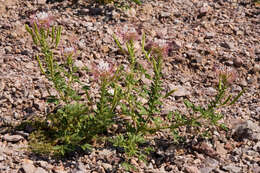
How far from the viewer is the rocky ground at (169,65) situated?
10.3 feet

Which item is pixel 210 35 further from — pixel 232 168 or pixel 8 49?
pixel 8 49

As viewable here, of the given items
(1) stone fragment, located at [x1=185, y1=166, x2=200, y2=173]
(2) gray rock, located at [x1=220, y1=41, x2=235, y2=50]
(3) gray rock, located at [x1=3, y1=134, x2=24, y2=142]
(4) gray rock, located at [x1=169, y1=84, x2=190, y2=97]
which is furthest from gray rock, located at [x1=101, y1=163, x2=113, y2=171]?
(2) gray rock, located at [x1=220, y1=41, x2=235, y2=50]

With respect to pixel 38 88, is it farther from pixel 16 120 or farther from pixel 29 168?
pixel 29 168

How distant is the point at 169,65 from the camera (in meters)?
4.37

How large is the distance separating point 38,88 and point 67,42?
981mm

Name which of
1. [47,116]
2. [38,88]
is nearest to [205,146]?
[47,116]

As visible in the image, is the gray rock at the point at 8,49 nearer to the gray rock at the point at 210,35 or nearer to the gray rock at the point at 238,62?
the gray rock at the point at 210,35

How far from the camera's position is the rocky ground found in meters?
3.15

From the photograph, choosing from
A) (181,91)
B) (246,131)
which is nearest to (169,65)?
(181,91)

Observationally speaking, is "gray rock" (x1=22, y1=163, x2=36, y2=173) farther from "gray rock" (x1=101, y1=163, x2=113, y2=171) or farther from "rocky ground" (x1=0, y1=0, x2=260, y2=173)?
"gray rock" (x1=101, y1=163, x2=113, y2=171)

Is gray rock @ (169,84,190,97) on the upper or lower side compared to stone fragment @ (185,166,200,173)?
upper

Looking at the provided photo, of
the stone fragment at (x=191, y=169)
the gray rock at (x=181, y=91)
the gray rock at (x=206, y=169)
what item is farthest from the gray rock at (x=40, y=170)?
the gray rock at (x=181, y=91)

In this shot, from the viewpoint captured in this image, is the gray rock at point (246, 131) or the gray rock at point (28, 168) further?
the gray rock at point (246, 131)

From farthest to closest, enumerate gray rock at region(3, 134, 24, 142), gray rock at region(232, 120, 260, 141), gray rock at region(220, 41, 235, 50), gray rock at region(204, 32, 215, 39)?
1. gray rock at region(204, 32, 215, 39)
2. gray rock at region(220, 41, 235, 50)
3. gray rock at region(232, 120, 260, 141)
4. gray rock at region(3, 134, 24, 142)
